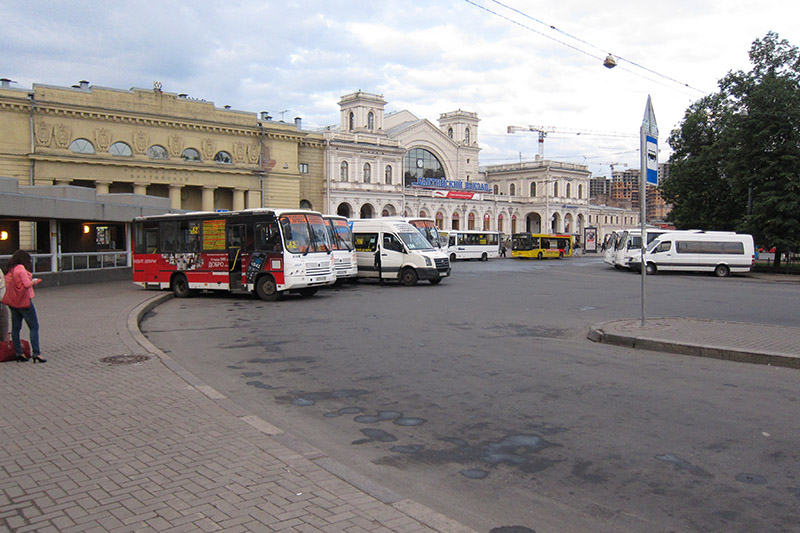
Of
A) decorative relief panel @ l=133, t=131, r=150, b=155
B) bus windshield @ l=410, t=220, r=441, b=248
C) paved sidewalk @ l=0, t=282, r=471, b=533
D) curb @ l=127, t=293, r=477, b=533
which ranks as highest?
decorative relief panel @ l=133, t=131, r=150, b=155

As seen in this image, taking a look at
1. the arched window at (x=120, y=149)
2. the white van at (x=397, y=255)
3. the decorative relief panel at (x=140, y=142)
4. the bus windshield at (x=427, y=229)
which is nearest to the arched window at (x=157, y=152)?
the decorative relief panel at (x=140, y=142)

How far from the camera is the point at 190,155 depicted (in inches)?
2164

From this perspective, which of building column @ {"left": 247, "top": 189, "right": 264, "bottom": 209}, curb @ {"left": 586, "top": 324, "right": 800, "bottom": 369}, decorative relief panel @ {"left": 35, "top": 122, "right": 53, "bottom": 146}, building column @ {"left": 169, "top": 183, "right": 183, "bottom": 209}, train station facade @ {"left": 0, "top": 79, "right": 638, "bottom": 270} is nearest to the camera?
curb @ {"left": 586, "top": 324, "right": 800, "bottom": 369}

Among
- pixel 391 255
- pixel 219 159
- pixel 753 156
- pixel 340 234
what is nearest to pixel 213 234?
pixel 340 234

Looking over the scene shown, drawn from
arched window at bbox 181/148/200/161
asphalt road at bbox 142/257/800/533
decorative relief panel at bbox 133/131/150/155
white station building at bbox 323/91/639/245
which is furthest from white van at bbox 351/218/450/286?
white station building at bbox 323/91/639/245

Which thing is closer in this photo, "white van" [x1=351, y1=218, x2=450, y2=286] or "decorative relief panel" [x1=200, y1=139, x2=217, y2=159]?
"white van" [x1=351, y1=218, x2=450, y2=286]

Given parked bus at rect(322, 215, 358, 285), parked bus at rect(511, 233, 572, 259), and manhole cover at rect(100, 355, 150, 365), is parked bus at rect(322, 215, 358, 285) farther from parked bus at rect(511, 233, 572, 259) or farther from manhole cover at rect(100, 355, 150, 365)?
parked bus at rect(511, 233, 572, 259)

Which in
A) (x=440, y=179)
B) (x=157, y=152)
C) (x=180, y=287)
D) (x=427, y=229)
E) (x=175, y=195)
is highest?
(x=440, y=179)

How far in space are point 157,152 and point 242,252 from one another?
3844cm

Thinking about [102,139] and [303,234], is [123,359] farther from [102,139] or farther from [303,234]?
[102,139]

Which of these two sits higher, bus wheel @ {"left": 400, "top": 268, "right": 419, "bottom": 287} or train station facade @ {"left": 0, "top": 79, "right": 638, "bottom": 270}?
train station facade @ {"left": 0, "top": 79, "right": 638, "bottom": 270}

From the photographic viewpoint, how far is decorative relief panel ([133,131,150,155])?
51.2 m

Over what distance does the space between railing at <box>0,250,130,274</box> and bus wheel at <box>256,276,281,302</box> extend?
27.8ft

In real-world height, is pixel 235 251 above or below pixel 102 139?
below
